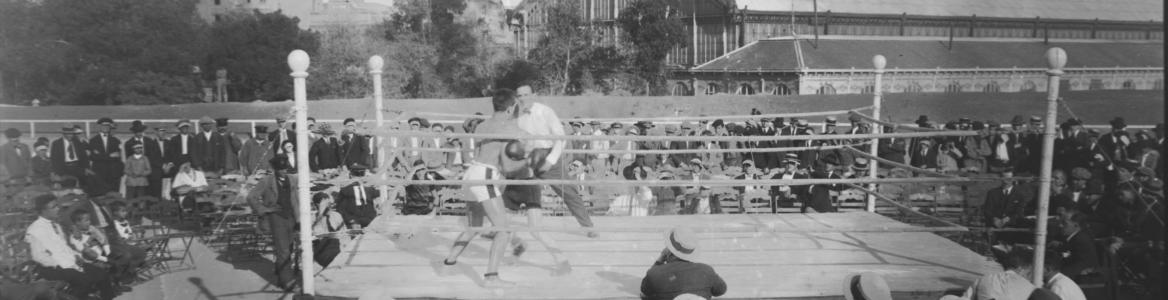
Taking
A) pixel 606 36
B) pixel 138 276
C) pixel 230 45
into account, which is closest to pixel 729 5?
pixel 606 36

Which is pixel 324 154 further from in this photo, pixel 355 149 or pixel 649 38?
pixel 649 38

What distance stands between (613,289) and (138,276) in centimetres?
563

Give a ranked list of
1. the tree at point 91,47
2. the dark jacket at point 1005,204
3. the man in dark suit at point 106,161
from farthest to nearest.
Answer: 1. the tree at point 91,47
2. the man in dark suit at point 106,161
3. the dark jacket at point 1005,204

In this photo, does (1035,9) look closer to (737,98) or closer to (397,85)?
(737,98)

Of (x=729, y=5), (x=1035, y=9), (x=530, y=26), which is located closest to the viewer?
(x=729, y=5)

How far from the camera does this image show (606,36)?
1607 inches

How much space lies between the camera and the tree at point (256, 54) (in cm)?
4338

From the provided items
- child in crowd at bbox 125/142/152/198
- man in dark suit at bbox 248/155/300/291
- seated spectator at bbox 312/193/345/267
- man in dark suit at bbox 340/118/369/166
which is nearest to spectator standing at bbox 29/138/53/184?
child in crowd at bbox 125/142/152/198

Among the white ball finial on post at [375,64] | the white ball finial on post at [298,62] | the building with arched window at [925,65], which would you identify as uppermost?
the building with arched window at [925,65]

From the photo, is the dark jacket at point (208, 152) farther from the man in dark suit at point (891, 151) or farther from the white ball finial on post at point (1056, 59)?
the white ball finial on post at point (1056, 59)

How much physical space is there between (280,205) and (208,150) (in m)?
6.46

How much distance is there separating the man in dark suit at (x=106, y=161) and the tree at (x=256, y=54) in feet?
97.8

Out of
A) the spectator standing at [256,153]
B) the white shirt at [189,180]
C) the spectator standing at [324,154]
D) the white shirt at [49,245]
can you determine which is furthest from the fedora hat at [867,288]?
the spectator standing at [256,153]

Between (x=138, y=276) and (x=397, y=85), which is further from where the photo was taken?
(x=397, y=85)
